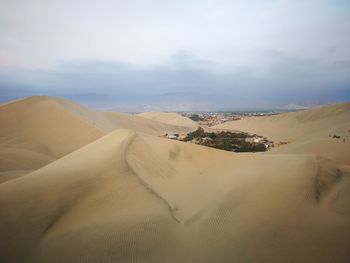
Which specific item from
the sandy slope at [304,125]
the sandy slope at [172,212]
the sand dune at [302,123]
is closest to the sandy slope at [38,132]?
the sandy slope at [172,212]

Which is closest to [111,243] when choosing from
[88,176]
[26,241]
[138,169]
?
[26,241]

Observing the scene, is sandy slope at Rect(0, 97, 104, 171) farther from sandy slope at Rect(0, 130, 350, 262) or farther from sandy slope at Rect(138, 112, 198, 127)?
sandy slope at Rect(138, 112, 198, 127)

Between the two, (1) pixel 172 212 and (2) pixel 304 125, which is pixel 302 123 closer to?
(2) pixel 304 125

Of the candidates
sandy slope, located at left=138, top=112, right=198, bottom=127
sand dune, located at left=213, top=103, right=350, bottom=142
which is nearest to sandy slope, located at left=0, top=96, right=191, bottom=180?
sand dune, located at left=213, top=103, right=350, bottom=142

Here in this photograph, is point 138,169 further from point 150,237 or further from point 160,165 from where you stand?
point 150,237

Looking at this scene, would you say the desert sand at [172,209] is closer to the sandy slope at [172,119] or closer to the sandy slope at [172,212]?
the sandy slope at [172,212]
